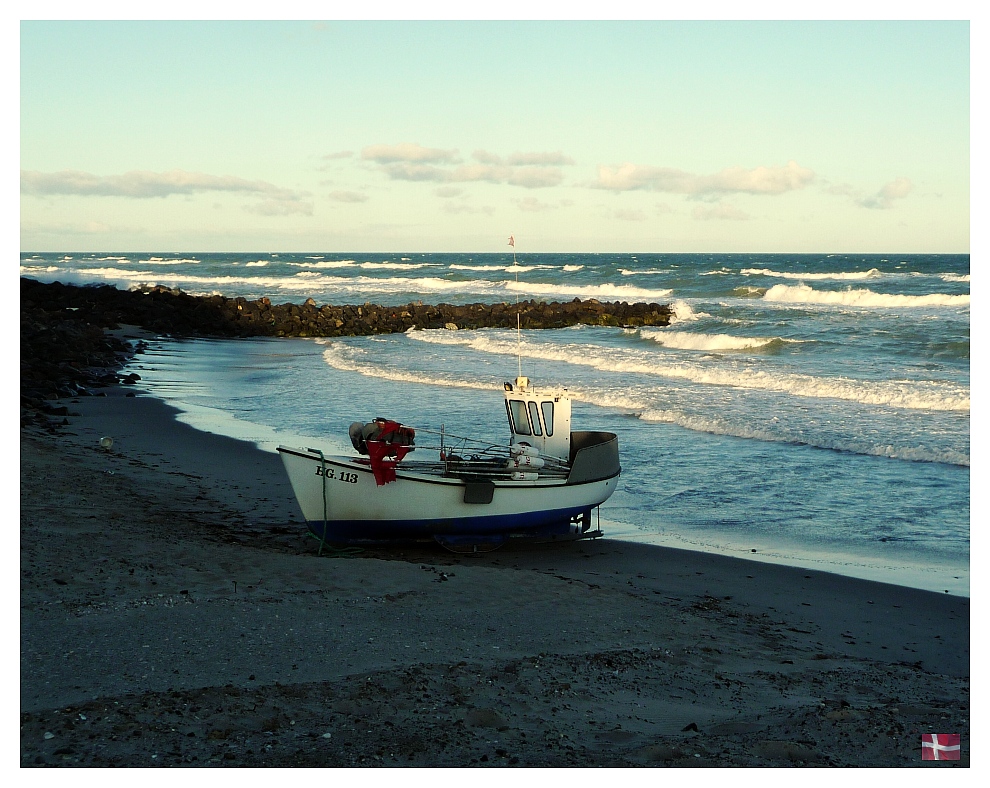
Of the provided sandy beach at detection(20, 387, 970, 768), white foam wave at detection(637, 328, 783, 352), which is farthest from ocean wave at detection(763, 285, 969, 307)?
sandy beach at detection(20, 387, 970, 768)

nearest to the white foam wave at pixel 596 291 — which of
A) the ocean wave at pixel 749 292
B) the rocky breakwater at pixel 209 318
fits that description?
the ocean wave at pixel 749 292

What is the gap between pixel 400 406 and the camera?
71.7 ft

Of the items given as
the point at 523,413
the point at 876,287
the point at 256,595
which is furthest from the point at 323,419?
the point at 876,287

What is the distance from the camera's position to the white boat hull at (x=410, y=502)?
11.2 m

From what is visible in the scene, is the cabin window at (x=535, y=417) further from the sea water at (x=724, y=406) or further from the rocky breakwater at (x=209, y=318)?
the rocky breakwater at (x=209, y=318)

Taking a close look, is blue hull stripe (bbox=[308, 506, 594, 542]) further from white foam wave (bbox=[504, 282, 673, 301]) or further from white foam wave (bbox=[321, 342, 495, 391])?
white foam wave (bbox=[504, 282, 673, 301])

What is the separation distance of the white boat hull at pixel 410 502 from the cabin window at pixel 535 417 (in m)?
1.26

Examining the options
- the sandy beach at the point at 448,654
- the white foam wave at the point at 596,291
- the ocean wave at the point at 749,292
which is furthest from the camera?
the white foam wave at the point at 596,291

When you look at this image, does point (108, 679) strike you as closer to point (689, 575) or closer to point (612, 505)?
point (689, 575)

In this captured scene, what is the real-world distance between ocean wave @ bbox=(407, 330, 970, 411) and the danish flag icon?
9.89 metres

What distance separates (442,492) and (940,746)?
6287 millimetres

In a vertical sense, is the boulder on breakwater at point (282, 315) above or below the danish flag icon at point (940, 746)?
above

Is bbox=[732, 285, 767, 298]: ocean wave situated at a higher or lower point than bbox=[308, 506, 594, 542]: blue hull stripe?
higher

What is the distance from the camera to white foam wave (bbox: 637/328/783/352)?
35469mm
